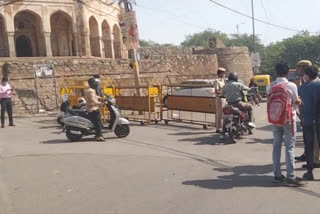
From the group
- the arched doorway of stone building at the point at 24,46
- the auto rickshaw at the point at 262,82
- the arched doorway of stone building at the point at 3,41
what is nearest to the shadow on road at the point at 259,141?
the auto rickshaw at the point at 262,82

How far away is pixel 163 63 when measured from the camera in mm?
27500

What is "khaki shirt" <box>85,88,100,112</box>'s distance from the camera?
998 cm

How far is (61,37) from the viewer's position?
33.2 meters

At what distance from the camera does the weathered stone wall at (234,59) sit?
37.2 meters

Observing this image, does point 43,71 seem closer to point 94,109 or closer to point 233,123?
point 94,109

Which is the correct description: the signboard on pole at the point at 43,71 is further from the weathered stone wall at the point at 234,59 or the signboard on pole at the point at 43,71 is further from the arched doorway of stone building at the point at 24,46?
the weathered stone wall at the point at 234,59

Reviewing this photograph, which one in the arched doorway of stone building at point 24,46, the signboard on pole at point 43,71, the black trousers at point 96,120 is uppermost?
the arched doorway of stone building at point 24,46

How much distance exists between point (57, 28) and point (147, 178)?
93.7ft

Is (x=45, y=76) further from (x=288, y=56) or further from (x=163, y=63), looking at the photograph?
(x=288, y=56)

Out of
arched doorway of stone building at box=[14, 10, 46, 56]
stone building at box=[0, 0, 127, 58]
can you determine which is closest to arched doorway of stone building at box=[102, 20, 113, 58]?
stone building at box=[0, 0, 127, 58]

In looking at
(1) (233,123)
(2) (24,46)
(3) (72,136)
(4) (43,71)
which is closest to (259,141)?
(1) (233,123)

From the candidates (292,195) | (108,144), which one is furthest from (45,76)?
(292,195)

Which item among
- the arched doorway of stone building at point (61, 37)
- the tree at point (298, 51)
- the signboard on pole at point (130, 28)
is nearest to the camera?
the signboard on pole at point (130, 28)

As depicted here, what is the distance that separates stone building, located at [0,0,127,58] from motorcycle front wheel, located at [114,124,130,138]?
19104mm
